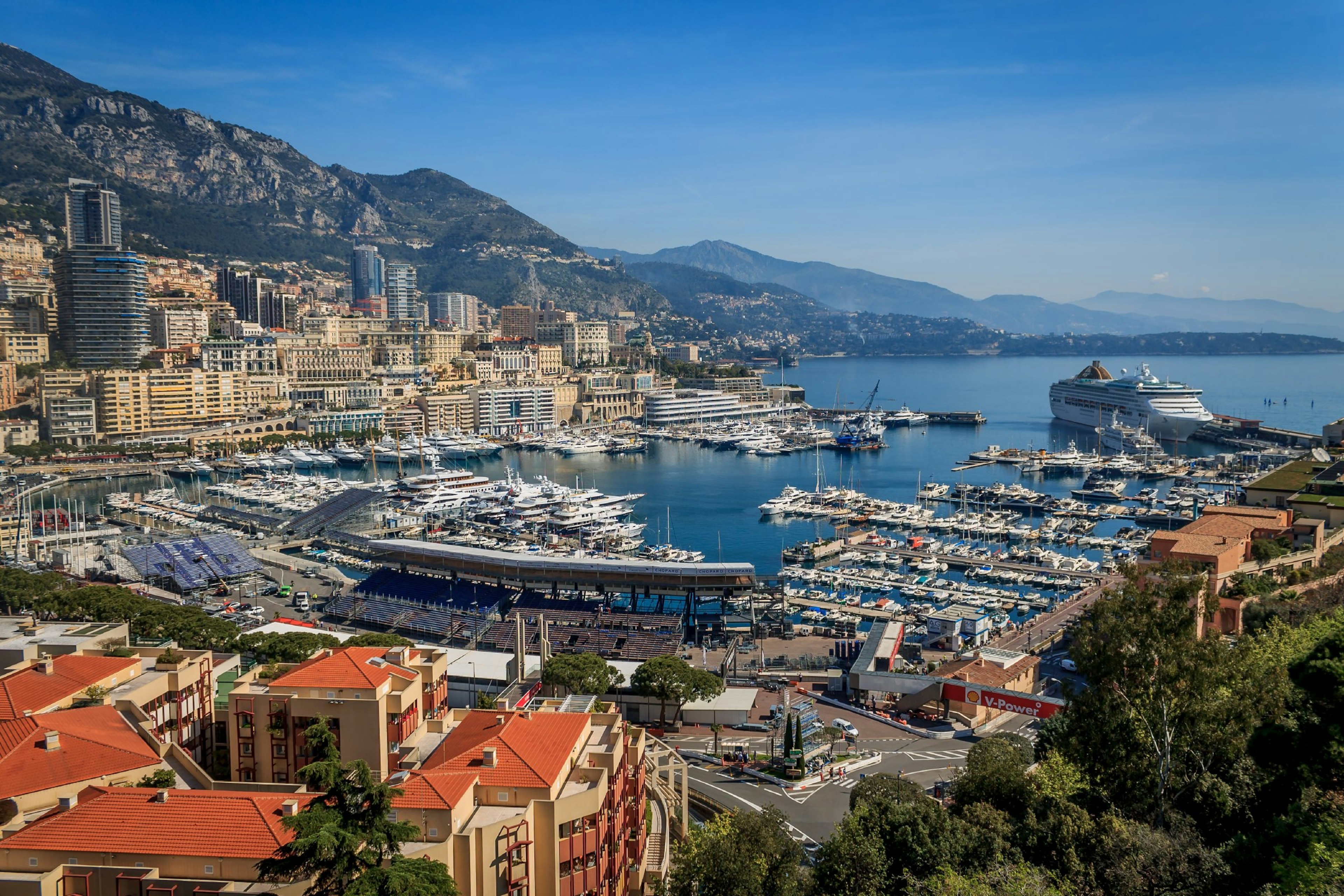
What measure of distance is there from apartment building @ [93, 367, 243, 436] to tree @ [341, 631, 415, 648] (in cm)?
4020

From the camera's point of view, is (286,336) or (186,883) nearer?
(186,883)

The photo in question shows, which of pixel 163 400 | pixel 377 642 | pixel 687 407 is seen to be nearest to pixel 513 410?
pixel 687 407

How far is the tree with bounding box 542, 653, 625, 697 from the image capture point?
13945 mm

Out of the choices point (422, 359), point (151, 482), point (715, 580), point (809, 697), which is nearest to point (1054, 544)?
point (715, 580)

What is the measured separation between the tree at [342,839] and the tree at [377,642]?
6.63m

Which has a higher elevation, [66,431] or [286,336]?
[286,336]

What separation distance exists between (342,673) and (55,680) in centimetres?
273

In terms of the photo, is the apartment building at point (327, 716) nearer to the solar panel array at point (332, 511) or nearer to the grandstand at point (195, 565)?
the grandstand at point (195, 565)

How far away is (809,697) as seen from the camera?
15.8m

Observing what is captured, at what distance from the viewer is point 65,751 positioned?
328 inches

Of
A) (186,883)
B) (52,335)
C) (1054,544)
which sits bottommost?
(1054,544)

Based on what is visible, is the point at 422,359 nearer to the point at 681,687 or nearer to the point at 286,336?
the point at 286,336

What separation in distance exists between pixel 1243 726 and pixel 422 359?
6870 centimetres

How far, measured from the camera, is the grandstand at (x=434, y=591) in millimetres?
20672
